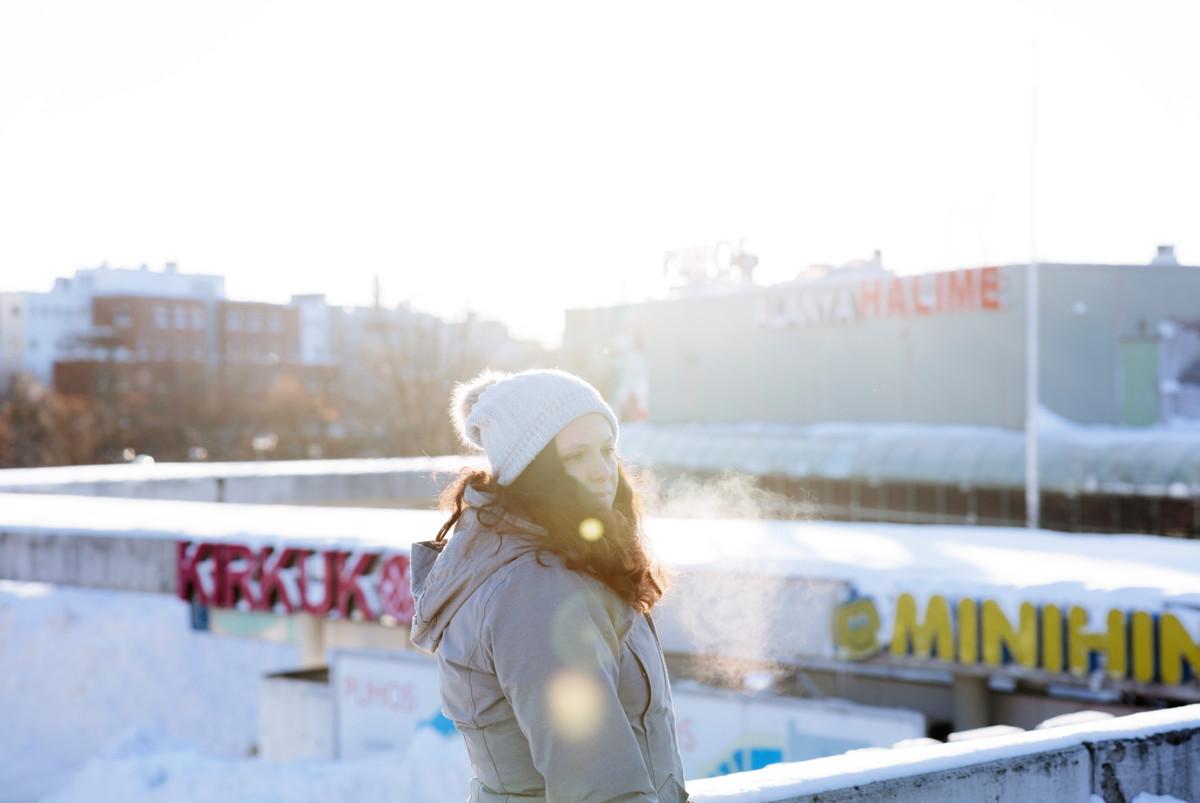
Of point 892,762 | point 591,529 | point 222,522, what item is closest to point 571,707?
point 591,529

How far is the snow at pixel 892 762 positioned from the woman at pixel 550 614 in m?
1.02

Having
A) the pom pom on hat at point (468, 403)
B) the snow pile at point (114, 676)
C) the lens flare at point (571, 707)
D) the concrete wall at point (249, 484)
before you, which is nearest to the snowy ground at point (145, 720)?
the snow pile at point (114, 676)

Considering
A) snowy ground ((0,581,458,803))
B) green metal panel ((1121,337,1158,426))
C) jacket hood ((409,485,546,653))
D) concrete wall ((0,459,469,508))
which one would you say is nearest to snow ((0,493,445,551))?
snowy ground ((0,581,458,803))

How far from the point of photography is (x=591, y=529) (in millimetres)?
2336

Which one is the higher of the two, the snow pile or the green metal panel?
the green metal panel

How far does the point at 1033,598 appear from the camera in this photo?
32.5ft

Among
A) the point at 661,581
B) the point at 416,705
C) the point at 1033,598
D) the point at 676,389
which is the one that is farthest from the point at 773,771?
the point at 676,389

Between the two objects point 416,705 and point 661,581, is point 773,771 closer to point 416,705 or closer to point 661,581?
point 661,581

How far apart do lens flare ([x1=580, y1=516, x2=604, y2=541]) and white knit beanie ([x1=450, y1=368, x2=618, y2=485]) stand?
0.16 m

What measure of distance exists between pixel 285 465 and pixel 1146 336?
2133cm

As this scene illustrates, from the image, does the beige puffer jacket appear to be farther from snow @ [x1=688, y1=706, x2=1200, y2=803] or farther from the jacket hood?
snow @ [x1=688, y1=706, x2=1200, y2=803]

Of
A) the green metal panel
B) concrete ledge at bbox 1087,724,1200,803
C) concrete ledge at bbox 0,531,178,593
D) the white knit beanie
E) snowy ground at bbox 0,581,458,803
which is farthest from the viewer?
the green metal panel

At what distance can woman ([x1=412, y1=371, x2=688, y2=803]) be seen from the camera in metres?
2.14

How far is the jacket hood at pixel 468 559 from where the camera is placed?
228 cm
